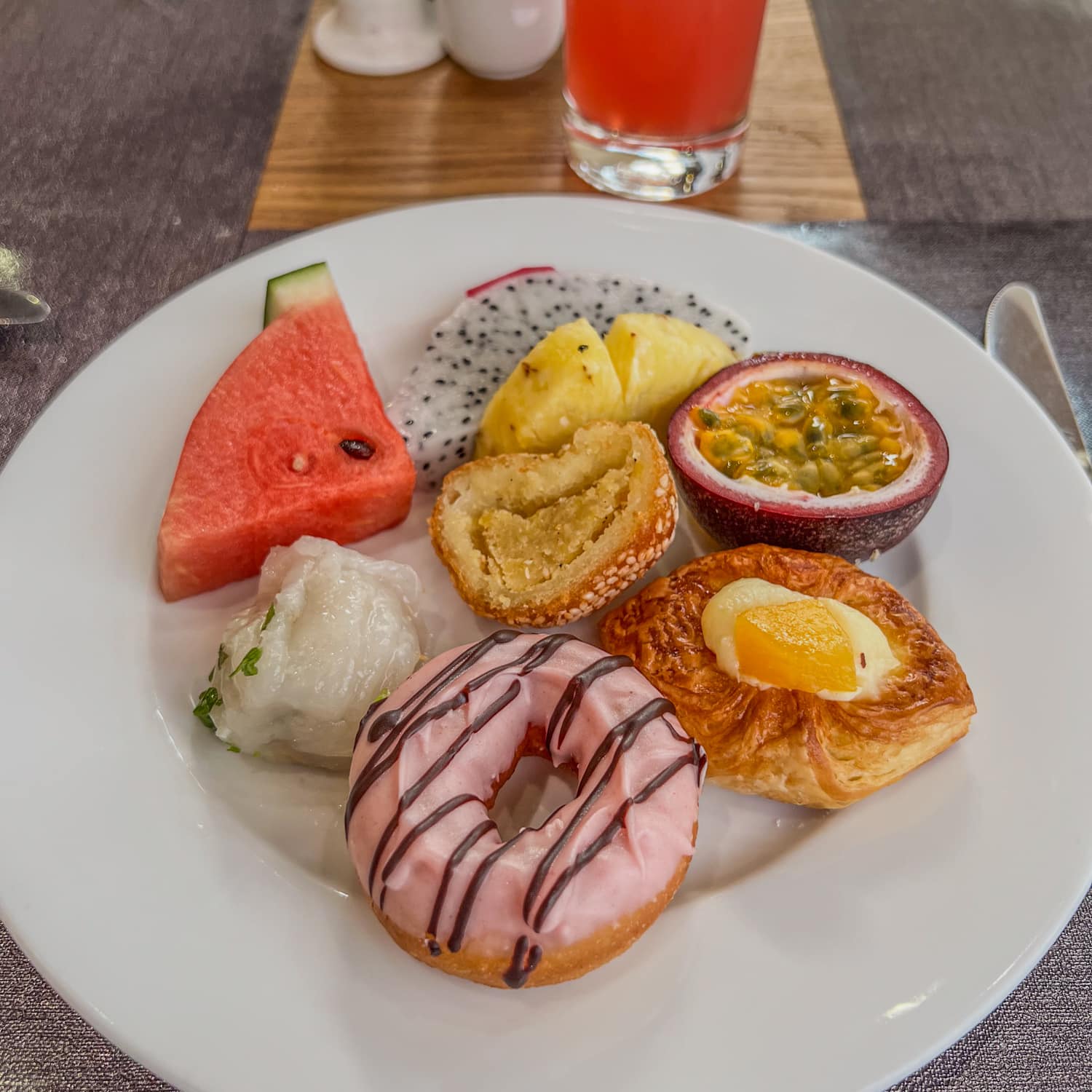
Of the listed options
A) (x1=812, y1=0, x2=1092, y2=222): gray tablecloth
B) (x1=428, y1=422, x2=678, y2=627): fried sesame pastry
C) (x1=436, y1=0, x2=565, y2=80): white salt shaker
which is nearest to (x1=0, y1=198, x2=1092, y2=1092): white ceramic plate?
(x1=428, y1=422, x2=678, y2=627): fried sesame pastry

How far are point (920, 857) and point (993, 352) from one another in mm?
1342

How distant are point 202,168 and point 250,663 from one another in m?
1.82

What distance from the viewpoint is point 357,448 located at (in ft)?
6.05

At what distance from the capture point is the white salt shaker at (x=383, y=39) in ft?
9.57

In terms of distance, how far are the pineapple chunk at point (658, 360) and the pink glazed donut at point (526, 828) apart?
0.64 meters

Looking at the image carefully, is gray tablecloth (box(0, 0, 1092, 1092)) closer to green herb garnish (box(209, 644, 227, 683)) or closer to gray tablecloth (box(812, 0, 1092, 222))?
gray tablecloth (box(812, 0, 1092, 222))

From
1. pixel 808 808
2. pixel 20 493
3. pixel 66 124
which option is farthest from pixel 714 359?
pixel 66 124

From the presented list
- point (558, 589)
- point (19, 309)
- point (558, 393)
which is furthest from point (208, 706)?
point (19, 309)

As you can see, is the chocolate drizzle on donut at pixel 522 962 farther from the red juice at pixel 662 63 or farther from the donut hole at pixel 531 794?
the red juice at pixel 662 63

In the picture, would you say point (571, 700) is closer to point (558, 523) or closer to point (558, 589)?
point (558, 589)

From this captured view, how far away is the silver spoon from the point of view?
7.45ft

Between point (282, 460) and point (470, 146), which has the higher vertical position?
point (470, 146)

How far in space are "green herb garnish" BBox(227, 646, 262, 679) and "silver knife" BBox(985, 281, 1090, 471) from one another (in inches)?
68.0

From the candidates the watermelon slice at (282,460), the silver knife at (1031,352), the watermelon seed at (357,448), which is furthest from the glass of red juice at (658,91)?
the watermelon seed at (357,448)
